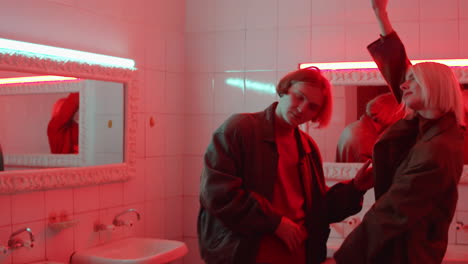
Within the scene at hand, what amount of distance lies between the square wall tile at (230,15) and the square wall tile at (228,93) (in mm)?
339

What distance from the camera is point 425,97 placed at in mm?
1700

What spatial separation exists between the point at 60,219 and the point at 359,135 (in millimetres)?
1867

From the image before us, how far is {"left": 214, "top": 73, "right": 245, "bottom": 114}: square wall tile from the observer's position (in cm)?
381

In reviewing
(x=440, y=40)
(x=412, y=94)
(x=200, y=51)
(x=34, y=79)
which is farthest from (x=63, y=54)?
(x=440, y=40)

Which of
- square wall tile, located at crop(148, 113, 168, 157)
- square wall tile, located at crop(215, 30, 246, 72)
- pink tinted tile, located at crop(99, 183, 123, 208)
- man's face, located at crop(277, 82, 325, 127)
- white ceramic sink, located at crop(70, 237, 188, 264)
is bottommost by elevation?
white ceramic sink, located at crop(70, 237, 188, 264)

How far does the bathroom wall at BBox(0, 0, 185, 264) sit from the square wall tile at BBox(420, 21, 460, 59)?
1.66m

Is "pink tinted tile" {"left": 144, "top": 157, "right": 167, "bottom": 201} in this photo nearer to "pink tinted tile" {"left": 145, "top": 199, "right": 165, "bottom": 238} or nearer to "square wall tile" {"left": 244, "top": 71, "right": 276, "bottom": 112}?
"pink tinted tile" {"left": 145, "top": 199, "right": 165, "bottom": 238}

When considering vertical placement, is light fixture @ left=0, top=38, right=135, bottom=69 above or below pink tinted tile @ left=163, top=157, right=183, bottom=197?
above

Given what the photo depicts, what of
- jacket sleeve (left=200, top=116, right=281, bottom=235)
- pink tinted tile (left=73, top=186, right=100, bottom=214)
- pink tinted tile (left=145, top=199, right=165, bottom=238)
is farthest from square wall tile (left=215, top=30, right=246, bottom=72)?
jacket sleeve (left=200, top=116, right=281, bottom=235)

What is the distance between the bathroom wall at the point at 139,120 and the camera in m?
2.77

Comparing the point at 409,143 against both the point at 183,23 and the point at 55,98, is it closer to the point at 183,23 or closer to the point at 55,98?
the point at 55,98

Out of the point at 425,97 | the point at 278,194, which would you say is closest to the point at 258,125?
the point at 278,194

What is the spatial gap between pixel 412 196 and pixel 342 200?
1.67 feet

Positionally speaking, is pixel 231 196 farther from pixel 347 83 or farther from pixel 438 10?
pixel 438 10
